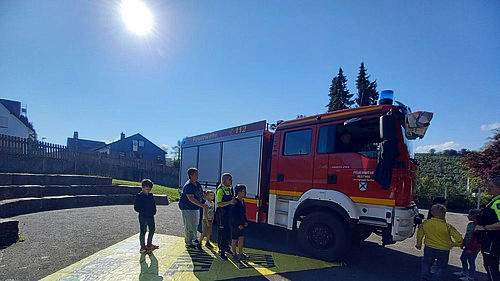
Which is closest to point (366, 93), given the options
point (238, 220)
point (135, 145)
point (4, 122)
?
point (238, 220)

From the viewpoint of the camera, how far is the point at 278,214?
20.2 ft

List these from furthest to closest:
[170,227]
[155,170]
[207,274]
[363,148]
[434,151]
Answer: [434,151]
[155,170]
[170,227]
[363,148]
[207,274]

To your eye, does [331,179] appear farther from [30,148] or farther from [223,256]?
[30,148]

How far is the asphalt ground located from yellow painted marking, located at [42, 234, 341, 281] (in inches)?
9.9

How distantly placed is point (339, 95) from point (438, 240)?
84.6 ft

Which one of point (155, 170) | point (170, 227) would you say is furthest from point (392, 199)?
point (155, 170)

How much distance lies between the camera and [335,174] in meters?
5.25

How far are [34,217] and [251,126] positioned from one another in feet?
22.8

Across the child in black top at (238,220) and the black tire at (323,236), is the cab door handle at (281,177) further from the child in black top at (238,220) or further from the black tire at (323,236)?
the child in black top at (238,220)

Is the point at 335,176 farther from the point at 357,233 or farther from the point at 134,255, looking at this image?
the point at 134,255

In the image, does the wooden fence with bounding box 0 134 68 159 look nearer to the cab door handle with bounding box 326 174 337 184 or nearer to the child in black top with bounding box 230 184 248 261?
the child in black top with bounding box 230 184 248 261

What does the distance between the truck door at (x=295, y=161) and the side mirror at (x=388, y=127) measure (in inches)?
59.8

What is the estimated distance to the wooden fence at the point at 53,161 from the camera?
40.3ft

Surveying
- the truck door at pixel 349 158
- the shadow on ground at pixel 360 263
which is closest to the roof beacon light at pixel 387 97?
the truck door at pixel 349 158
